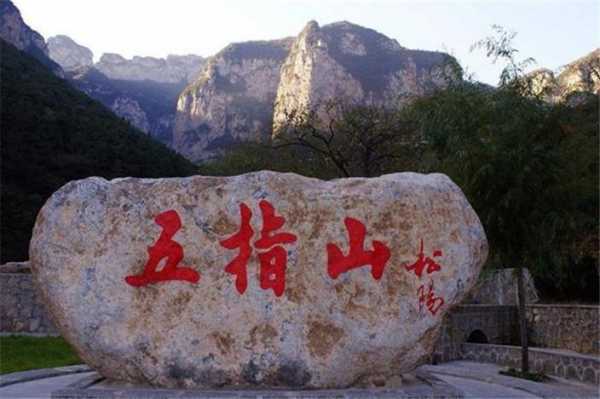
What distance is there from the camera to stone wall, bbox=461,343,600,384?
11.5m

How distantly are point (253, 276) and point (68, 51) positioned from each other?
189 metres

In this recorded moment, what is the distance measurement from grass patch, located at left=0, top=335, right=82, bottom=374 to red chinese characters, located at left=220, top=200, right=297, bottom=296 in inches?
235

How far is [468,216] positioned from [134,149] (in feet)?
86.7

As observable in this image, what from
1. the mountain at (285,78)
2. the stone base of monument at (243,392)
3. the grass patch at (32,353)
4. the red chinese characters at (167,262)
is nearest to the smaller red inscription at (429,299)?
the stone base of monument at (243,392)

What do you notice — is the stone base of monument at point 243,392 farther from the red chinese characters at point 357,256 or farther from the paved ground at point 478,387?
the red chinese characters at point 357,256

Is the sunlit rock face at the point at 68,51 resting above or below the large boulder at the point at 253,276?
above

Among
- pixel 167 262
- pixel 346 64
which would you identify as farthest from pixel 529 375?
Answer: pixel 346 64

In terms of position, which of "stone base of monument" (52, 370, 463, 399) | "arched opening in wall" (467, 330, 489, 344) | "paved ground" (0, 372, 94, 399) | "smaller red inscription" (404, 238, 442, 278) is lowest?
"arched opening in wall" (467, 330, 489, 344)

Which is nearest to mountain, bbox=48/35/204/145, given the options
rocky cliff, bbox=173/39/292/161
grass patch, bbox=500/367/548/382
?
rocky cliff, bbox=173/39/292/161

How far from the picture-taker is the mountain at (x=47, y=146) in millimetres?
25000

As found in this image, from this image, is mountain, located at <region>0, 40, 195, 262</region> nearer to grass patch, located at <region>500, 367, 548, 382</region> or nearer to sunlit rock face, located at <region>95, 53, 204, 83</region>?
grass patch, located at <region>500, 367, 548, 382</region>

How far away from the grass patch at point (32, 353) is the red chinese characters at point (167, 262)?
5.26 m

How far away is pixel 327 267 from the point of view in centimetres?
736

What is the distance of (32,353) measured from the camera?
13688 mm
